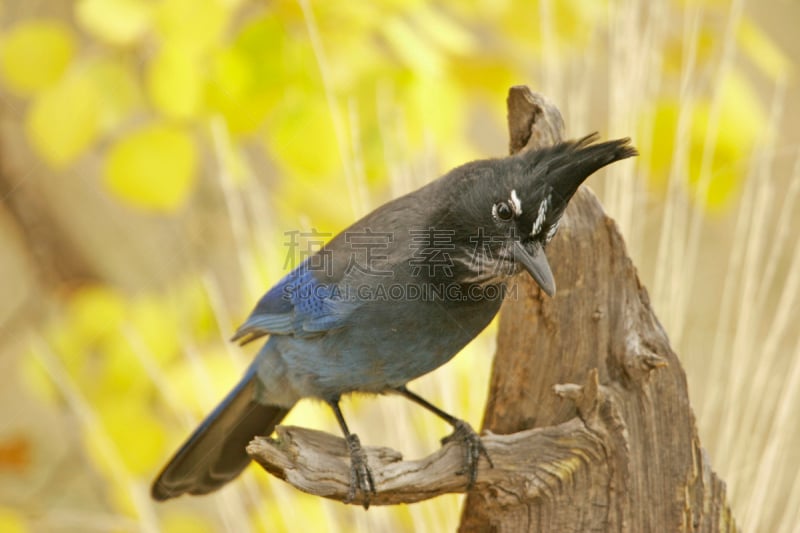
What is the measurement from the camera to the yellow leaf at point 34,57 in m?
2.87

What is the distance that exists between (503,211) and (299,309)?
0.62 metres

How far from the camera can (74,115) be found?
293 centimetres

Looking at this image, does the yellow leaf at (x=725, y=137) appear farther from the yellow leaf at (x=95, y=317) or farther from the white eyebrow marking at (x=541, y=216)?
the yellow leaf at (x=95, y=317)

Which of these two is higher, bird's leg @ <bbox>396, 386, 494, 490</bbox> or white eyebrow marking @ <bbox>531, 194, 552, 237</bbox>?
white eyebrow marking @ <bbox>531, 194, 552, 237</bbox>

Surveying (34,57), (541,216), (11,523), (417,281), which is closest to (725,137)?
(541,216)

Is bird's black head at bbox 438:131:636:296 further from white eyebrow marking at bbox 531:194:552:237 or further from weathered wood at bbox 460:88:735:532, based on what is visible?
weathered wood at bbox 460:88:735:532

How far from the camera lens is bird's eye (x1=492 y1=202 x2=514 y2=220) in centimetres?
216

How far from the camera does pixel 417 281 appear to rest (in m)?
2.28

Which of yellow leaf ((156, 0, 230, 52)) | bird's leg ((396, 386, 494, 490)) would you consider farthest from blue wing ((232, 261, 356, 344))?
yellow leaf ((156, 0, 230, 52))

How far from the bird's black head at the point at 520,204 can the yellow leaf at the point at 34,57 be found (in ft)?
4.39

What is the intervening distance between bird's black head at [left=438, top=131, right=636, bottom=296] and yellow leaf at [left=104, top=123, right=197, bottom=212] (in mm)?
1021

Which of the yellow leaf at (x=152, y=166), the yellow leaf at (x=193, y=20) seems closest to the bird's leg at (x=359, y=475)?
the yellow leaf at (x=152, y=166)

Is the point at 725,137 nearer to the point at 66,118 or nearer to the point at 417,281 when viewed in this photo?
the point at 417,281

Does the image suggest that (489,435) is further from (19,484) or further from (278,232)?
(19,484)
